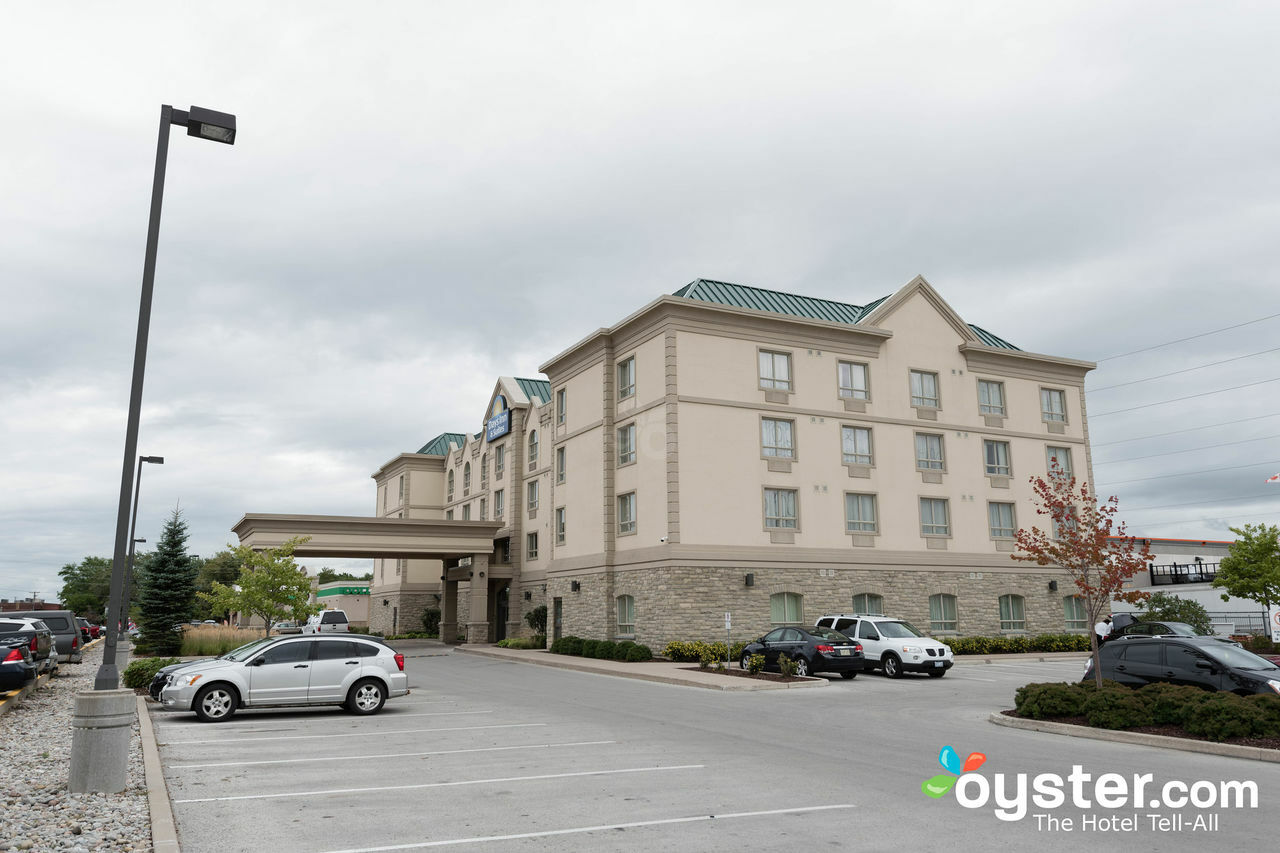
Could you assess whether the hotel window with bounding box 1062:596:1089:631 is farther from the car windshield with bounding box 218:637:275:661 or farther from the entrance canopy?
the car windshield with bounding box 218:637:275:661

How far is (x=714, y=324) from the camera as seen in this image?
3625 cm

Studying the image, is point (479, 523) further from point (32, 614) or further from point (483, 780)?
point (483, 780)

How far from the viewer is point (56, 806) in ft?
30.7

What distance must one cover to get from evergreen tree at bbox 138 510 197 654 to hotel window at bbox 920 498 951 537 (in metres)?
31.5

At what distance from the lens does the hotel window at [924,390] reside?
4069 cm

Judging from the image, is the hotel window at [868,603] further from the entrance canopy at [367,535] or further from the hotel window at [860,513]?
the entrance canopy at [367,535]

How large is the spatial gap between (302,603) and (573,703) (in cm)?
1756

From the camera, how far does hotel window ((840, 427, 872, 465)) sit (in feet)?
126

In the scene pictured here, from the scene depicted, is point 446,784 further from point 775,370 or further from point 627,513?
point 775,370

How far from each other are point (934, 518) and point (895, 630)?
12.1 meters

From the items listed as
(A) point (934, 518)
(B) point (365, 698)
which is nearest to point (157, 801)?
(B) point (365, 698)

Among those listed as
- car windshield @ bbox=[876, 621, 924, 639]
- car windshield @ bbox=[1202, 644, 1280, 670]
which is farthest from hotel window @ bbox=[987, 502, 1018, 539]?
car windshield @ bbox=[1202, 644, 1280, 670]

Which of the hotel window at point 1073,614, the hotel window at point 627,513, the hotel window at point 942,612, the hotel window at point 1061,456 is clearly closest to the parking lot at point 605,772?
the hotel window at point 627,513

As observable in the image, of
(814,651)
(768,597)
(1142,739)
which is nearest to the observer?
(1142,739)
